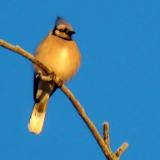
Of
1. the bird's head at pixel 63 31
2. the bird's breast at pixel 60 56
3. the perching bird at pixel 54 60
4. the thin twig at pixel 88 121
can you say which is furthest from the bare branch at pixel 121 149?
the bird's head at pixel 63 31

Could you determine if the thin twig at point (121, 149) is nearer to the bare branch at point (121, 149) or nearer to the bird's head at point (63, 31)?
the bare branch at point (121, 149)

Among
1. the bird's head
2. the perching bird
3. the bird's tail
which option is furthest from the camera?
the bird's head

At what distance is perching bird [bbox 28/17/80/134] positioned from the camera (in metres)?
6.14

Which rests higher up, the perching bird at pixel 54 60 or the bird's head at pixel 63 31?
the bird's head at pixel 63 31

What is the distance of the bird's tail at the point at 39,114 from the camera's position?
19.8 ft

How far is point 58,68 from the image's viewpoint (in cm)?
616

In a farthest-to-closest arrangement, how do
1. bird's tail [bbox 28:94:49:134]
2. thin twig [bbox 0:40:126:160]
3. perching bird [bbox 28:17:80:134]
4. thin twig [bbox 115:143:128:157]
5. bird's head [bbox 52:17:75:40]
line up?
1. bird's head [bbox 52:17:75:40]
2. perching bird [bbox 28:17:80:134]
3. bird's tail [bbox 28:94:49:134]
4. thin twig [bbox 115:143:128:157]
5. thin twig [bbox 0:40:126:160]

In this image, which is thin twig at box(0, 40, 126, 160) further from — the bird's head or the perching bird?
the bird's head

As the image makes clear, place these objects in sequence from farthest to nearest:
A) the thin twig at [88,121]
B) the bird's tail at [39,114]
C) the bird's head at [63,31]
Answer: the bird's head at [63,31]
the bird's tail at [39,114]
the thin twig at [88,121]

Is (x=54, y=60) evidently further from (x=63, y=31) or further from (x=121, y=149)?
(x=121, y=149)

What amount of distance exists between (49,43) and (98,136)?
298 cm

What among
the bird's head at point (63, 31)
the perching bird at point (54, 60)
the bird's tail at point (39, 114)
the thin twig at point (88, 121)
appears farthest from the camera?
the bird's head at point (63, 31)

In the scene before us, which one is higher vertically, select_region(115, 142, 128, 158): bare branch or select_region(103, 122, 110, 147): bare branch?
select_region(103, 122, 110, 147): bare branch

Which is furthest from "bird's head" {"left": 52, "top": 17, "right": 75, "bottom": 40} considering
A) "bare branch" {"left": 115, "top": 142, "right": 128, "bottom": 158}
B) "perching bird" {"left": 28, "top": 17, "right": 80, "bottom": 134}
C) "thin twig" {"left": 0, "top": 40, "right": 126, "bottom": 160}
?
"bare branch" {"left": 115, "top": 142, "right": 128, "bottom": 158}
